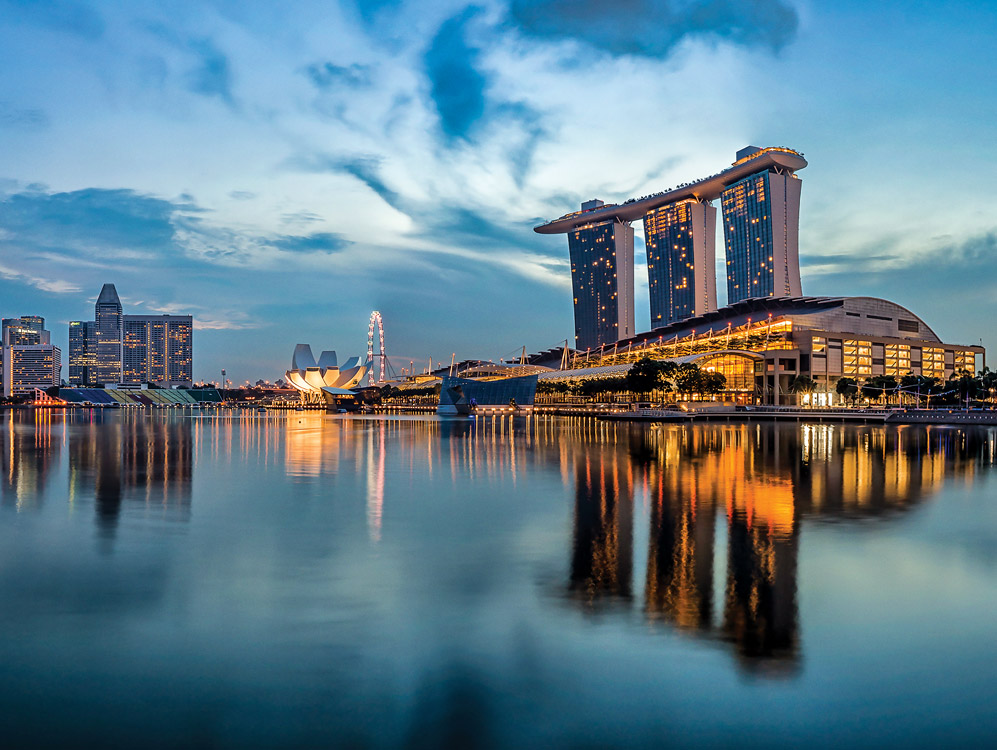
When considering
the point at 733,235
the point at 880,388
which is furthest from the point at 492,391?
the point at 733,235

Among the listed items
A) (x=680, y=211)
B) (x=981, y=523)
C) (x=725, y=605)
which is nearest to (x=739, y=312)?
(x=680, y=211)

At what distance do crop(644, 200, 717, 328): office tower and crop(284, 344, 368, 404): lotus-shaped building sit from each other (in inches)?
3232

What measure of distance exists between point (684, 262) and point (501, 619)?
7242 inches

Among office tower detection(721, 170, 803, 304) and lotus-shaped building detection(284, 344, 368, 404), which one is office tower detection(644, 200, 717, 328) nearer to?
office tower detection(721, 170, 803, 304)

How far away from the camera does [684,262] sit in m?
183

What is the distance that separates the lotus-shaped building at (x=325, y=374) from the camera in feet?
516

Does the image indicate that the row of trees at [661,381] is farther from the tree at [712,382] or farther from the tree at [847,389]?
the tree at [847,389]

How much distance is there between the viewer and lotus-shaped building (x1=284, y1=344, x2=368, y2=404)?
157375mm

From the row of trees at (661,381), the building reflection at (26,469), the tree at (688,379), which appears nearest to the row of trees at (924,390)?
the row of trees at (661,381)

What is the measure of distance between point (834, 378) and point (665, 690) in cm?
11366

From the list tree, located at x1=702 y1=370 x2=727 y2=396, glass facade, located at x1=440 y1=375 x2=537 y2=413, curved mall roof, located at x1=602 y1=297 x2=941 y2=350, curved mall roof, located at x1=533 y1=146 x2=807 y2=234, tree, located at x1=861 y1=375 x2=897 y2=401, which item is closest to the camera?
tree, located at x1=861 y1=375 x2=897 y2=401

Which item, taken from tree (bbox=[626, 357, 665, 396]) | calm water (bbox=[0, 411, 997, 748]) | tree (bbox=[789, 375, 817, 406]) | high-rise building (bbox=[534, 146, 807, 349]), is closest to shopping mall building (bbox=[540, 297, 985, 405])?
tree (bbox=[789, 375, 817, 406])

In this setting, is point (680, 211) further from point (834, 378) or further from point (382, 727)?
point (382, 727)

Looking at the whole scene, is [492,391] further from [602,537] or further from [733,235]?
[602,537]
